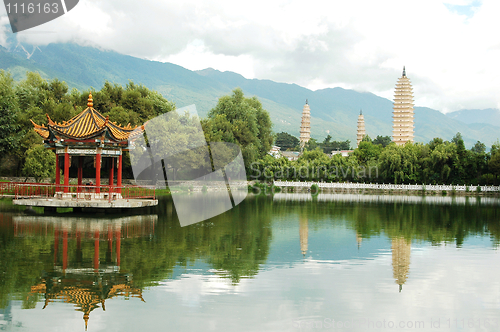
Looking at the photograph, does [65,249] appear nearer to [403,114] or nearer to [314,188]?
[314,188]

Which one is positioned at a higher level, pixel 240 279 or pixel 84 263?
pixel 84 263

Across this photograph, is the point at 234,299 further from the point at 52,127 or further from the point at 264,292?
the point at 52,127

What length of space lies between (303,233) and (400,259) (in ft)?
16.3

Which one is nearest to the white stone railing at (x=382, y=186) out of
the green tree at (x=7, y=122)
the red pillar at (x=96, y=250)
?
the green tree at (x=7, y=122)

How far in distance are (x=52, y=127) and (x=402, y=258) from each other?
1675 centimetres

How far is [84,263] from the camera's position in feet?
35.5

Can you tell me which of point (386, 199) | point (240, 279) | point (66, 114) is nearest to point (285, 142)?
point (386, 199)

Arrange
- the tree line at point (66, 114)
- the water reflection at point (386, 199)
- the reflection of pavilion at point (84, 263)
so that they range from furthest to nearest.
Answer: the water reflection at point (386, 199) < the tree line at point (66, 114) < the reflection of pavilion at point (84, 263)

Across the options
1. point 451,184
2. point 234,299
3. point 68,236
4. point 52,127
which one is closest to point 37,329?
point 234,299

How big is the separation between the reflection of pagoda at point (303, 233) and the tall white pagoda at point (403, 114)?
72.0 meters

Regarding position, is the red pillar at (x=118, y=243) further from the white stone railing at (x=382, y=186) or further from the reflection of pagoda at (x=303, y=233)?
the white stone railing at (x=382, y=186)

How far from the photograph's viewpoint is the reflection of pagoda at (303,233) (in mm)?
13945

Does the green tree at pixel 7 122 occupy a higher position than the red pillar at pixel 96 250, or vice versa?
the green tree at pixel 7 122

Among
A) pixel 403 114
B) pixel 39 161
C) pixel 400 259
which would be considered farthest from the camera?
pixel 403 114
